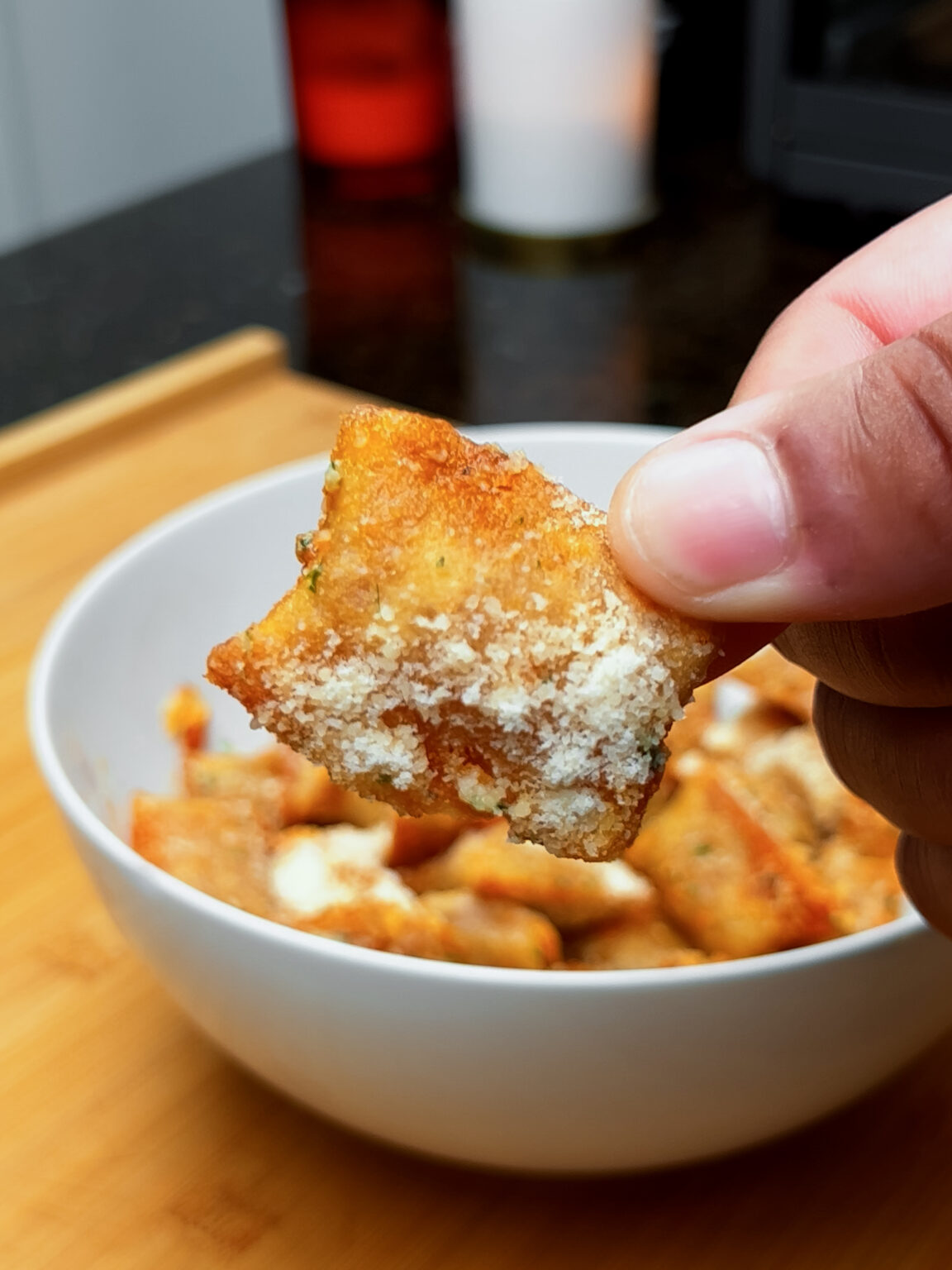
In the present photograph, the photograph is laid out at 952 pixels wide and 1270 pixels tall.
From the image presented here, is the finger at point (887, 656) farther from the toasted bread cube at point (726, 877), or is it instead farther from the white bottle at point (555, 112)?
the white bottle at point (555, 112)

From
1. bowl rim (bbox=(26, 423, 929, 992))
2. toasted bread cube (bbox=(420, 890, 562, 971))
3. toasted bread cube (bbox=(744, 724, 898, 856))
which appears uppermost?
bowl rim (bbox=(26, 423, 929, 992))

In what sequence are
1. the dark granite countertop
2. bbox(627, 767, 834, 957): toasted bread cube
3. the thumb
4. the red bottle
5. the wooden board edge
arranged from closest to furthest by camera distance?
1. the thumb
2. bbox(627, 767, 834, 957): toasted bread cube
3. the wooden board edge
4. the dark granite countertop
5. the red bottle

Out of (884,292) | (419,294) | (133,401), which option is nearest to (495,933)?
(884,292)

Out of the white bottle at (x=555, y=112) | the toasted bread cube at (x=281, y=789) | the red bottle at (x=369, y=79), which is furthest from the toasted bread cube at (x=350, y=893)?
the red bottle at (x=369, y=79)

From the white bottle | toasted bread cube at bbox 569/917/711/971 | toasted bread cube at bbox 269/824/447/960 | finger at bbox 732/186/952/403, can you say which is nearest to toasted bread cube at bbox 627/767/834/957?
toasted bread cube at bbox 569/917/711/971

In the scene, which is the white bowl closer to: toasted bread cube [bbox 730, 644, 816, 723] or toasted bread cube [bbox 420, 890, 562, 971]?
toasted bread cube [bbox 420, 890, 562, 971]

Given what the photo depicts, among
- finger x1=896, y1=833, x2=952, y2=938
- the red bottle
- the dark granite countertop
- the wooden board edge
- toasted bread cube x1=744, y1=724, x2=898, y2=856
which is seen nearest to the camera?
finger x1=896, y1=833, x2=952, y2=938
